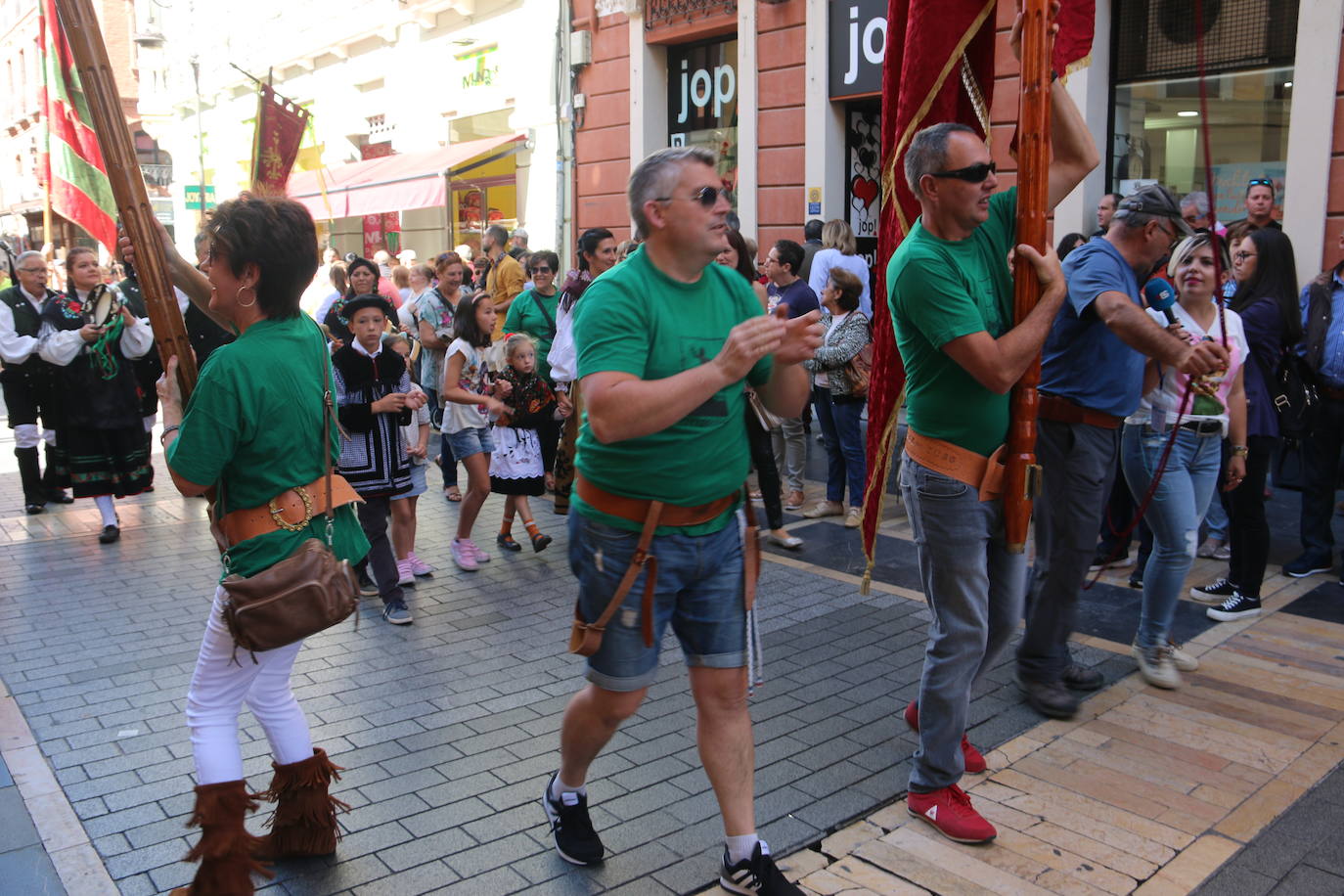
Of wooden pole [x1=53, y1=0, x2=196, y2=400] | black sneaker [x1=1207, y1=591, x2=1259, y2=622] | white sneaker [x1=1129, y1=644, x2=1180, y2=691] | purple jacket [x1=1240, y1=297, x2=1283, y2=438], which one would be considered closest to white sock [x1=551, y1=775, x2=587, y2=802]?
wooden pole [x1=53, y1=0, x2=196, y2=400]

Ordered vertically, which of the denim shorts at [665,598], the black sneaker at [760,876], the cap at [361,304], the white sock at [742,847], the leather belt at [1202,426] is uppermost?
the cap at [361,304]

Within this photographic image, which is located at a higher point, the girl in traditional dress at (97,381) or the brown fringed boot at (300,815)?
the girl in traditional dress at (97,381)

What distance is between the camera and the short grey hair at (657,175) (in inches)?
110

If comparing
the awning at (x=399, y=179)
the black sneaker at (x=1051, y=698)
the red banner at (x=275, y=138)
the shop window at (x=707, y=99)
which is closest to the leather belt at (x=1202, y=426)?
the black sneaker at (x=1051, y=698)

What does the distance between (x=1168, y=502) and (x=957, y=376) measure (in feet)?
5.72

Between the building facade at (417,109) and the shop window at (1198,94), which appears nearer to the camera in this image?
the shop window at (1198,94)

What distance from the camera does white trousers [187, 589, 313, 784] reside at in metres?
3.06

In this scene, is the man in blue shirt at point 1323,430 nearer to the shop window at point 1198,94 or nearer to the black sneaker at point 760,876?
the shop window at point 1198,94

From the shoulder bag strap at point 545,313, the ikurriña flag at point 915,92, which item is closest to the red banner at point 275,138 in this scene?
the shoulder bag strap at point 545,313

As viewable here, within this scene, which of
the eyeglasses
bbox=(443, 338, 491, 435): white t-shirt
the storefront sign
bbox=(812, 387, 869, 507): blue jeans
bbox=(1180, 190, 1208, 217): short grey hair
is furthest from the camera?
the storefront sign

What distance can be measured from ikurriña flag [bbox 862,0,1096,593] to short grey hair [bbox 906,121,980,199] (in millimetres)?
380

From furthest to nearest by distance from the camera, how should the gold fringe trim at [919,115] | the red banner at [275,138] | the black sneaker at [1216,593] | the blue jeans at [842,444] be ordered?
the red banner at [275,138]
the blue jeans at [842,444]
the black sneaker at [1216,593]
the gold fringe trim at [919,115]

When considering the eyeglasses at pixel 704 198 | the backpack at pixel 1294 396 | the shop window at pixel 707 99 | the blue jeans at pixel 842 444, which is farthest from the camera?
the shop window at pixel 707 99

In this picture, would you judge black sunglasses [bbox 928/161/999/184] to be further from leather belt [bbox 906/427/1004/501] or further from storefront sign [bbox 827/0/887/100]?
storefront sign [bbox 827/0/887/100]
